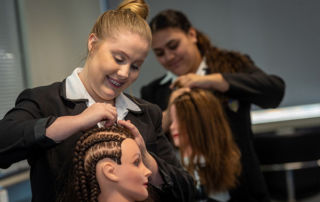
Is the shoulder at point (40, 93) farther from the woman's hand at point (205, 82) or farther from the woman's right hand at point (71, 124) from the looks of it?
the woman's hand at point (205, 82)

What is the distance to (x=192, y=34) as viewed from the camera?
2156 millimetres

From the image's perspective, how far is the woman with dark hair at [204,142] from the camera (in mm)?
1780

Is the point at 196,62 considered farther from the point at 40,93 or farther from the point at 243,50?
the point at 243,50

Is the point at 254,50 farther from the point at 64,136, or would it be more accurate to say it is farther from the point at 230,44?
the point at 64,136

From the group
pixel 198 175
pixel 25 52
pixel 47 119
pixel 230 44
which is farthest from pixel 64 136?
pixel 230 44

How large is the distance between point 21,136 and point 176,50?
1284 millimetres

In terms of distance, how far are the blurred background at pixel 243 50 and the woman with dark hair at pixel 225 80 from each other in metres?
0.38

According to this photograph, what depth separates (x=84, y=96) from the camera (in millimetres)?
1015

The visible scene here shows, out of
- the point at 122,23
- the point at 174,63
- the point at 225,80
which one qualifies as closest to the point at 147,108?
the point at 122,23

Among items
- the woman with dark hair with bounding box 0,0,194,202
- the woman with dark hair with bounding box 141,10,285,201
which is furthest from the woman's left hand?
the woman with dark hair with bounding box 141,10,285,201

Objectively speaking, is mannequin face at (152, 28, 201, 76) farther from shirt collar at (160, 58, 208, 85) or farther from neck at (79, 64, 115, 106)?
neck at (79, 64, 115, 106)

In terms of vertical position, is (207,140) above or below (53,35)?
below

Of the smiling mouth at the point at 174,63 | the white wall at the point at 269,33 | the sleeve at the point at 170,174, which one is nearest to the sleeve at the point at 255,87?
the smiling mouth at the point at 174,63

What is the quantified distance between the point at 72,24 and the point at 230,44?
6.82 ft
